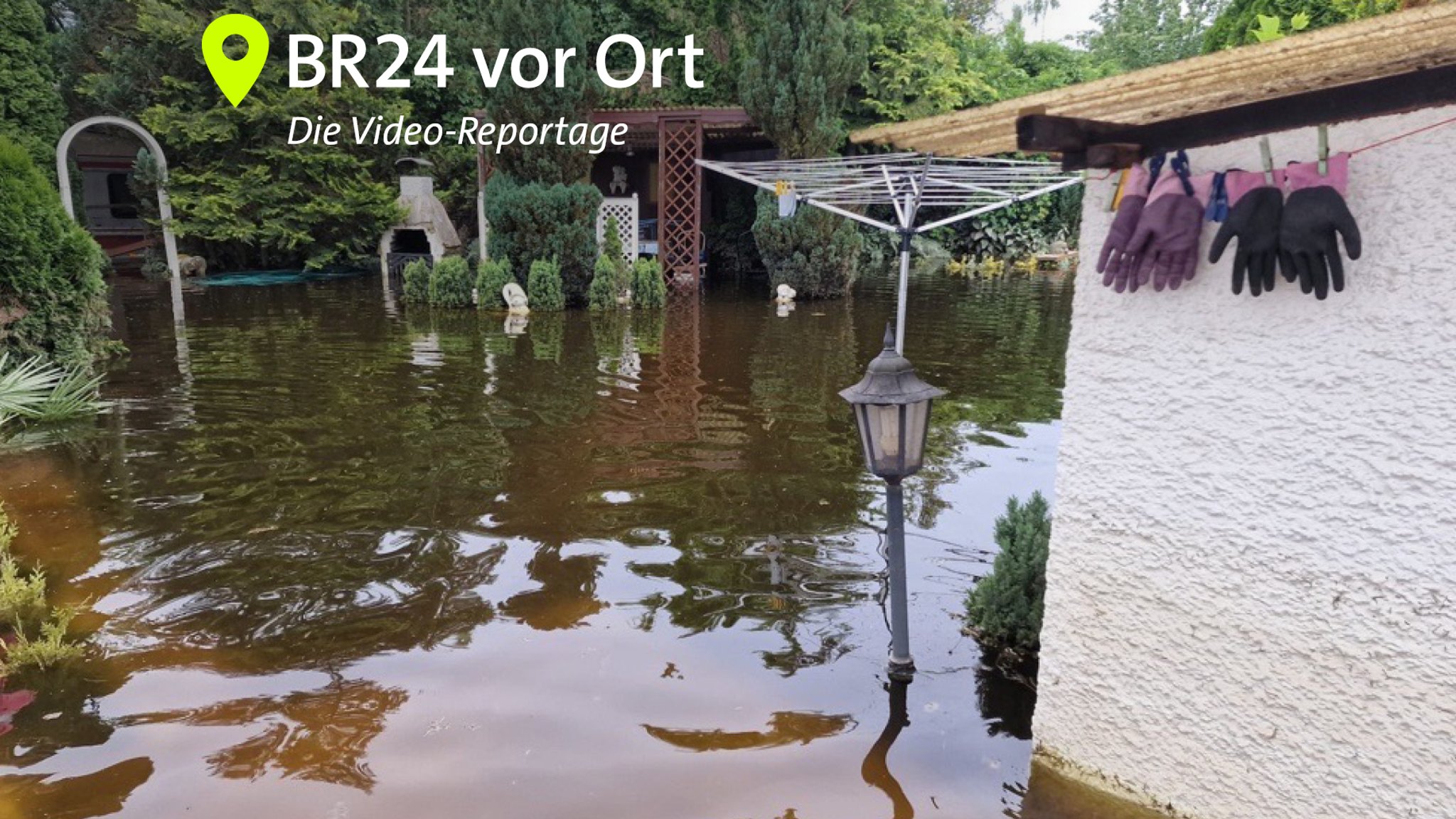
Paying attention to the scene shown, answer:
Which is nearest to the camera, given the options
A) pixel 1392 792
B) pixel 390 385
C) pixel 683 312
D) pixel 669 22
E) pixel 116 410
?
pixel 1392 792

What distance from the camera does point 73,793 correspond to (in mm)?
3254

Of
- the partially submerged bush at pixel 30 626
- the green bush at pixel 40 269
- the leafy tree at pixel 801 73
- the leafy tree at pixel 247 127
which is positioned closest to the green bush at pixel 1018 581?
the partially submerged bush at pixel 30 626

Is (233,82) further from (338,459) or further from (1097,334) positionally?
(1097,334)

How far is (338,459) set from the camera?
7055mm

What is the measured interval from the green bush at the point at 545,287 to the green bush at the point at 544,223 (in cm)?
33

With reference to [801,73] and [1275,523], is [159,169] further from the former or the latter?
[1275,523]

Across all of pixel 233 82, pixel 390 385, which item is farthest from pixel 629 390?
pixel 233 82

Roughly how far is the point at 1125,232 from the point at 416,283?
589 inches

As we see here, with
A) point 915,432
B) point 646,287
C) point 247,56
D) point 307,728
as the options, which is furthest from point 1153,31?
point 307,728

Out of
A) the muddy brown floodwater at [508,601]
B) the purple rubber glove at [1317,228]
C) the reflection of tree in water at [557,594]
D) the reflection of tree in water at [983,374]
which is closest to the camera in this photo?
the purple rubber glove at [1317,228]

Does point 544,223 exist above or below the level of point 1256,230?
above

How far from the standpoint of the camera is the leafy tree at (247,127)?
1791cm

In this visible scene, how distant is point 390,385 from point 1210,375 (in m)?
A: 8.46

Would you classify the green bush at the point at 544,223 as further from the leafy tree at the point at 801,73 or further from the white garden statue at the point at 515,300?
the leafy tree at the point at 801,73
